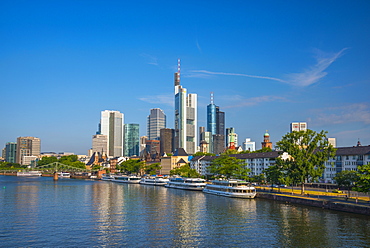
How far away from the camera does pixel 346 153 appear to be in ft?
434

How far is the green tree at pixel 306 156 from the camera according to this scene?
103419 millimetres

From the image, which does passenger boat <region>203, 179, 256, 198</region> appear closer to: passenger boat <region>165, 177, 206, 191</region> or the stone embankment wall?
the stone embankment wall

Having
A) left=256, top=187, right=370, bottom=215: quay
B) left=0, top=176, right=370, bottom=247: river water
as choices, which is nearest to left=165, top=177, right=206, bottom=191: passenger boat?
left=256, top=187, right=370, bottom=215: quay

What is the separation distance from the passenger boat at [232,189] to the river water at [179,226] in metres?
19.8

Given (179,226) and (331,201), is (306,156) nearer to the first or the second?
(331,201)

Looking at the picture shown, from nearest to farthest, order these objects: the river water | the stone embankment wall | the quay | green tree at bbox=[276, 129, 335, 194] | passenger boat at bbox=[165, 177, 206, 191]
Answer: the river water < the stone embankment wall < the quay < green tree at bbox=[276, 129, 335, 194] < passenger boat at bbox=[165, 177, 206, 191]

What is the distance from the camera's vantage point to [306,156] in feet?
350

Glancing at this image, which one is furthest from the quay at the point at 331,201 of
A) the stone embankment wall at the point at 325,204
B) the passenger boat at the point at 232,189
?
the passenger boat at the point at 232,189

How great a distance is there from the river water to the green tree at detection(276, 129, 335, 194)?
15.0m

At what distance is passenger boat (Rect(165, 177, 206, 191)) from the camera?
493 ft

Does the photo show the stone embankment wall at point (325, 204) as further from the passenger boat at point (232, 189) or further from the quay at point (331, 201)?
the passenger boat at point (232, 189)

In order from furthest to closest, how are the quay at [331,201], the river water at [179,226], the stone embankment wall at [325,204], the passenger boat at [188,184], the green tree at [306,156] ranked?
the passenger boat at [188,184] → the green tree at [306,156] → the quay at [331,201] → the stone embankment wall at [325,204] → the river water at [179,226]

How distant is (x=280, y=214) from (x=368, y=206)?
1704cm

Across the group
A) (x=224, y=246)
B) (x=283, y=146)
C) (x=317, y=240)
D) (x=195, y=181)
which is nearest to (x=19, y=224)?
(x=224, y=246)
